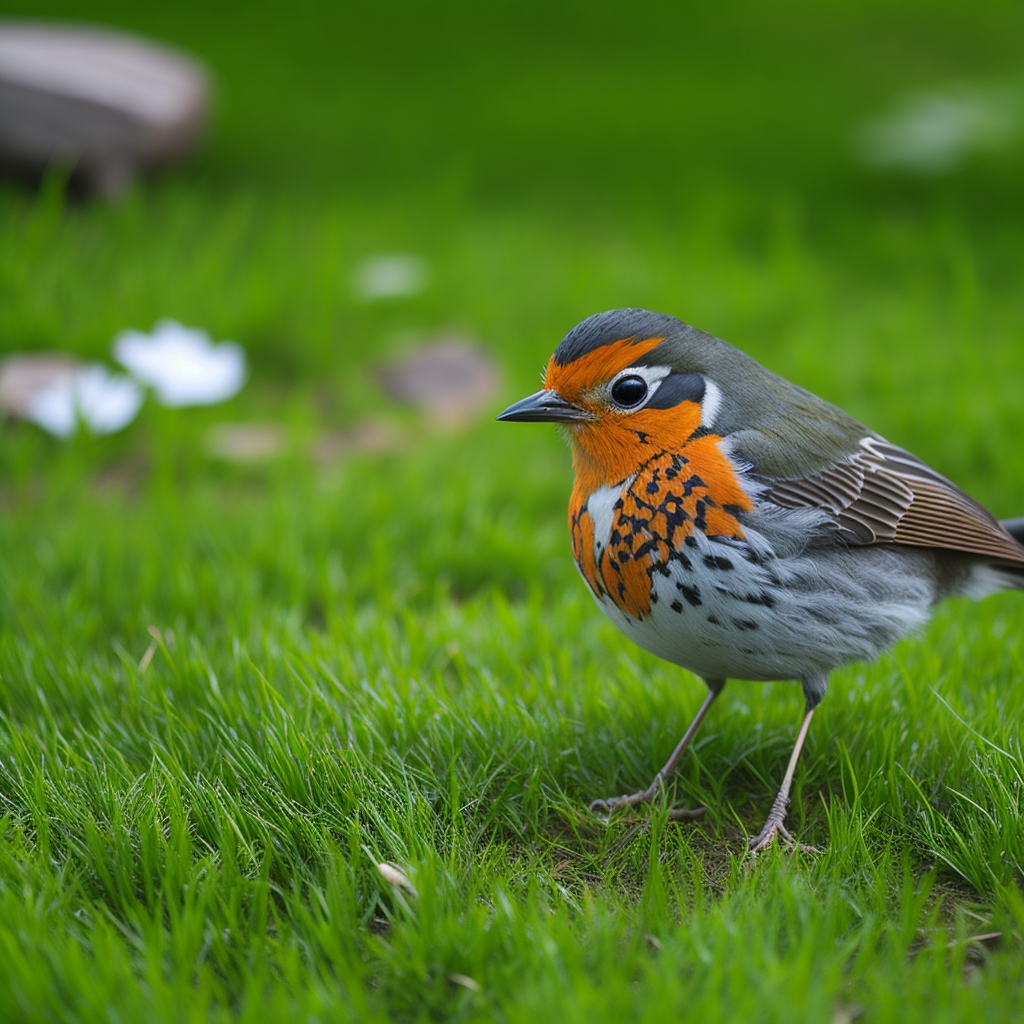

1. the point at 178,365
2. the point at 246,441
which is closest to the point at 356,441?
the point at 246,441

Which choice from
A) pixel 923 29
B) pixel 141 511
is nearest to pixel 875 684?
pixel 141 511

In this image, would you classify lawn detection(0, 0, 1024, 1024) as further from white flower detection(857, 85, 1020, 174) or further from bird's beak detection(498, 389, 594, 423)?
bird's beak detection(498, 389, 594, 423)

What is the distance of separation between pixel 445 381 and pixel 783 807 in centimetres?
378

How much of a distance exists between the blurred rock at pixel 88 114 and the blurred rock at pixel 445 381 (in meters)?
2.57

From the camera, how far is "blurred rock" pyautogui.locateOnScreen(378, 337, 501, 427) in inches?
250

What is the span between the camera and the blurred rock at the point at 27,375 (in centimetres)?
564

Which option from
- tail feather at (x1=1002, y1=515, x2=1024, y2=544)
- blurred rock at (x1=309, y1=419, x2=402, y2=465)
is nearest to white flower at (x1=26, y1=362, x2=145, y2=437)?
blurred rock at (x1=309, y1=419, x2=402, y2=465)

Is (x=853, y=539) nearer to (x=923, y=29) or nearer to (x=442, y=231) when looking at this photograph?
(x=442, y=231)

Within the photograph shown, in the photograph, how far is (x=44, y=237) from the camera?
22.4 feet

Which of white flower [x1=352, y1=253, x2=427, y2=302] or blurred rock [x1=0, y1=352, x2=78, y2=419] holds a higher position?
white flower [x1=352, y1=253, x2=427, y2=302]

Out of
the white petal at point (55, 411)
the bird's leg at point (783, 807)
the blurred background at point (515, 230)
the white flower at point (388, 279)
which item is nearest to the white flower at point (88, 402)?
the white petal at point (55, 411)

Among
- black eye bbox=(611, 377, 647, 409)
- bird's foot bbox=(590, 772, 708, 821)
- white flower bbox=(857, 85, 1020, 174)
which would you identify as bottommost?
bird's foot bbox=(590, 772, 708, 821)

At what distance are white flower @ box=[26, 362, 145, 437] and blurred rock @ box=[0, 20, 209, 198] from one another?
7.00 ft

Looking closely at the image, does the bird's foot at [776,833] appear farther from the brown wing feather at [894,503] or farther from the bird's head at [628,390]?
the bird's head at [628,390]
